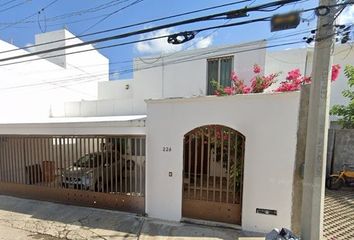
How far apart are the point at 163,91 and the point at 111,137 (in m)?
4.60

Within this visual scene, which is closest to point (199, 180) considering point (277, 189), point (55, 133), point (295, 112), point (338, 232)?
point (277, 189)

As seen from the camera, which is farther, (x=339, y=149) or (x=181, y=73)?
(x=181, y=73)

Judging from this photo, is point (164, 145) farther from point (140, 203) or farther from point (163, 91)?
point (163, 91)

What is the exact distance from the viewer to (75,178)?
784 cm

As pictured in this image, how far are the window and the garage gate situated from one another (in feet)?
16.0

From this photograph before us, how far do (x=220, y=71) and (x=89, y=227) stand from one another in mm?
7764

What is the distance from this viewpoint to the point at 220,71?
33.2 ft

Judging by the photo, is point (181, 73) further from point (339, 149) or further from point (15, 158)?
point (15, 158)

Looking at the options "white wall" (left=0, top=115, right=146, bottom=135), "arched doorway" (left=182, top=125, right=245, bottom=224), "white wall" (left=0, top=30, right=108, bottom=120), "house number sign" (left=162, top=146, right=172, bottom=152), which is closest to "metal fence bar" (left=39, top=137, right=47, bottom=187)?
"white wall" (left=0, top=115, right=146, bottom=135)

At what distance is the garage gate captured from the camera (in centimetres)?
712

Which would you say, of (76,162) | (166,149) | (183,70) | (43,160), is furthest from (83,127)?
(183,70)

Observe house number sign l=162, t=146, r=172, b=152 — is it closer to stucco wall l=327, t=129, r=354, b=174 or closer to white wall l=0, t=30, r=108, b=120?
stucco wall l=327, t=129, r=354, b=174

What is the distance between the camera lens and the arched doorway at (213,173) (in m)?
5.99

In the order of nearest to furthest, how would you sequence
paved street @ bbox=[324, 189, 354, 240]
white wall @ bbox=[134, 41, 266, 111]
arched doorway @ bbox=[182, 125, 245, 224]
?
paved street @ bbox=[324, 189, 354, 240]
arched doorway @ bbox=[182, 125, 245, 224]
white wall @ bbox=[134, 41, 266, 111]
